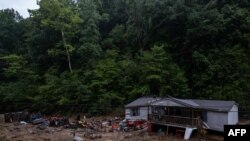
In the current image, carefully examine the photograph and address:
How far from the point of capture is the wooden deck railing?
24.0m

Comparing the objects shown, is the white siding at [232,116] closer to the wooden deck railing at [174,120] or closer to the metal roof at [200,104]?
the metal roof at [200,104]

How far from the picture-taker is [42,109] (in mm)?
41406

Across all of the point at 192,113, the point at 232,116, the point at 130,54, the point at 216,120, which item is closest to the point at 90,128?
the point at 192,113

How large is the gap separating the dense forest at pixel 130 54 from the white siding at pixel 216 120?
634 centimetres

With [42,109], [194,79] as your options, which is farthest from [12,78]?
[194,79]

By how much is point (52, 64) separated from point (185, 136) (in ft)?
102

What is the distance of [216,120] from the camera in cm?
2414

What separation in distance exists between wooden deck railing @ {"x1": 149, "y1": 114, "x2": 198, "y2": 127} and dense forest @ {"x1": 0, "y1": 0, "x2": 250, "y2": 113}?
7.12 m

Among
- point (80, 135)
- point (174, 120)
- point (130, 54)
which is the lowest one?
point (80, 135)

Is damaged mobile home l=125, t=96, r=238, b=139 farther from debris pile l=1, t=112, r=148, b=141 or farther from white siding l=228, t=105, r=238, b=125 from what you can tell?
debris pile l=1, t=112, r=148, b=141

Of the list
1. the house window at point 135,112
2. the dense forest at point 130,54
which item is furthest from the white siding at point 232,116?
the house window at point 135,112

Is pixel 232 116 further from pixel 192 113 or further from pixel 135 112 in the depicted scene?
pixel 135 112

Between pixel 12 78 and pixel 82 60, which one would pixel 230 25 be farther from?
pixel 12 78

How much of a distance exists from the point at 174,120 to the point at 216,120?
3600 millimetres
